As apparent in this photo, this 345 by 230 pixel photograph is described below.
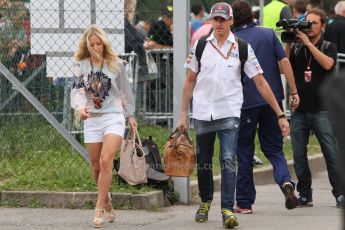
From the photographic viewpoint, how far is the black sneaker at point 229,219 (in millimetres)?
7496

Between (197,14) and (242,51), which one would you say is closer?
(242,51)

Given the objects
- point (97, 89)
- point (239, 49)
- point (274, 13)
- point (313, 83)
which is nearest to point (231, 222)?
point (239, 49)

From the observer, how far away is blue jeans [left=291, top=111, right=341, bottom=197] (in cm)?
880

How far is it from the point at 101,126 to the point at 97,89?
0.31 m

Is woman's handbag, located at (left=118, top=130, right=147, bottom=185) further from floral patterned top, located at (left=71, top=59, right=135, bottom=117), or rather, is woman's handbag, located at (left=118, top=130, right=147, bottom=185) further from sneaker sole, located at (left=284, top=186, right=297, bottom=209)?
sneaker sole, located at (left=284, top=186, right=297, bottom=209)

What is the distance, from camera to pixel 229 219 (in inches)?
295

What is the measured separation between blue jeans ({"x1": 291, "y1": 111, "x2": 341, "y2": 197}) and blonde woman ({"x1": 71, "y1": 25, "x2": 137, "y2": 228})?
1955mm

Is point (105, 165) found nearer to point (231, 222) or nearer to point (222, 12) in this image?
point (231, 222)

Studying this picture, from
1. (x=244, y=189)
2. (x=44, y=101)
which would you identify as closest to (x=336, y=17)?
(x=44, y=101)

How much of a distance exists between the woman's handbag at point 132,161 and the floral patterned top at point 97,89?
0.45 m

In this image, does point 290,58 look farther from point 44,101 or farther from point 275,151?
point 44,101

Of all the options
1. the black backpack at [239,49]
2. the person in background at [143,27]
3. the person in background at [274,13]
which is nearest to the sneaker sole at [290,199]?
the black backpack at [239,49]

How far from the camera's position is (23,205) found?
353 inches

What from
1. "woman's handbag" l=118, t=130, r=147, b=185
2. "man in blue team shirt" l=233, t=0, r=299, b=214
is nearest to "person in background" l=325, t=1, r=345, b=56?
"man in blue team shirt" l=233, t=0, r=299, b=214
